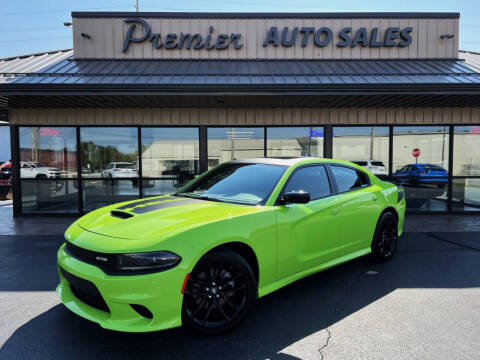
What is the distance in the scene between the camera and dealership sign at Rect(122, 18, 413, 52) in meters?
9.68

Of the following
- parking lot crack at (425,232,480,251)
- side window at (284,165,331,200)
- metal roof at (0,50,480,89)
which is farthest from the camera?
metal roof at (0,50,480,89)

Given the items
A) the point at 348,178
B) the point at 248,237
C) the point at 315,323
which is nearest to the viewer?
the point at 248,237

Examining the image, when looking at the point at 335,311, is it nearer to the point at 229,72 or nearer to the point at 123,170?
the point at 229,72

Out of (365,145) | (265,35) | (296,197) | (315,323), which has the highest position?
(265,35)

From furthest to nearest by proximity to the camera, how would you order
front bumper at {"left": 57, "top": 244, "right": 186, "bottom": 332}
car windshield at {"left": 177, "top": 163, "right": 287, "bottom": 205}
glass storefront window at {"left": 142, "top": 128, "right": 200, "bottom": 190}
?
glass storefront window at {"left": 142, "top": 128, "right": 200, "bottom": 190} → car windshield at {"left": 177, "top": 163, "right": 287, "bottom": 205} → front bumper at {"left": 57, "top": 244, "right": 186, "bottom": 332}

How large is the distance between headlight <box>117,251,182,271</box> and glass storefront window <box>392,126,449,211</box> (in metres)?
8.50

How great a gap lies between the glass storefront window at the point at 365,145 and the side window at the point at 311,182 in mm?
5594

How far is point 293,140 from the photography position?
9.48 m

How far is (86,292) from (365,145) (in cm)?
854

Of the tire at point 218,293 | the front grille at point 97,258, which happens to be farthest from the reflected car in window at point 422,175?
the front grille at point 97,258

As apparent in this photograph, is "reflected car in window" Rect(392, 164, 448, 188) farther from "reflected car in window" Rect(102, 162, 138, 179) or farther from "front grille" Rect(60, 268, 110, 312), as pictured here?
"front grille" Rect(60, 268, 110, 312)

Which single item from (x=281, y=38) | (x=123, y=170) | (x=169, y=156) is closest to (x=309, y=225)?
(x=169, y=156)

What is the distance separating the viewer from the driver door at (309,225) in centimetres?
344

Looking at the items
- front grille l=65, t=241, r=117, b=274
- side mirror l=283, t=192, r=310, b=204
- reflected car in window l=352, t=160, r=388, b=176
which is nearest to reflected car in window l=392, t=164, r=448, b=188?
reflected car in window l=352, t=160, r=388, b=176
